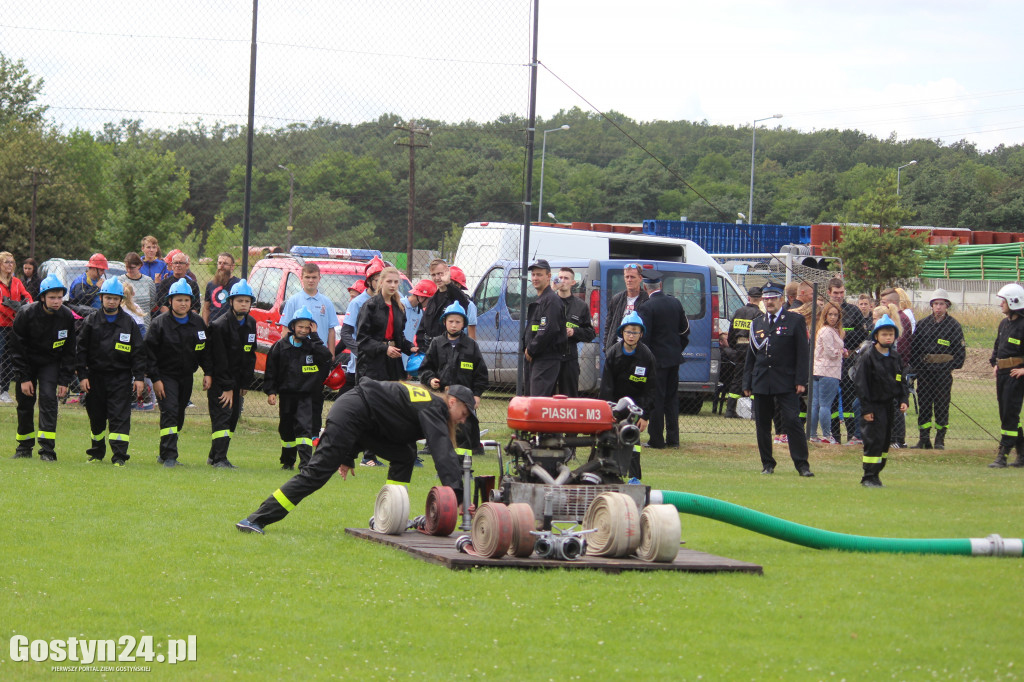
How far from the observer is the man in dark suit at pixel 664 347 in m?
15.4

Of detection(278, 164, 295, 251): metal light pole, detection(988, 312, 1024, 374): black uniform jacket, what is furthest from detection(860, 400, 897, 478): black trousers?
detection(278, 164, 295, 251): metal light pole

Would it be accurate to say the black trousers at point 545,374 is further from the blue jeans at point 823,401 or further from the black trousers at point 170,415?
the blue jeans at point 823,401

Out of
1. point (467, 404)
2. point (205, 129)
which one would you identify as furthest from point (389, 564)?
point (205, 129)

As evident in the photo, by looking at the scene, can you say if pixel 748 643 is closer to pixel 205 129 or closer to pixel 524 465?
pixel 524 465

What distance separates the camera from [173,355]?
12.2 m

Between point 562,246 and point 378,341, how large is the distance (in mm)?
10716

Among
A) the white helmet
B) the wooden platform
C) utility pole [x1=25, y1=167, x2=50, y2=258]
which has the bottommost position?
the wooden platform

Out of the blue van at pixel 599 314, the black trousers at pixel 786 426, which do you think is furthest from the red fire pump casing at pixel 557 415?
the blue van at pixel 599 314

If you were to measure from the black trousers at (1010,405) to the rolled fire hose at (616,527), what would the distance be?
9.43 metres

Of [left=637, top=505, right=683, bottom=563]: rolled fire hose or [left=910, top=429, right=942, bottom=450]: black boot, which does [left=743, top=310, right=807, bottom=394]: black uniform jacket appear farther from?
[left=637, top=505, right=683, bottom=563]: rolled fire hose

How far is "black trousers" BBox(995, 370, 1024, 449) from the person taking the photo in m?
15.1

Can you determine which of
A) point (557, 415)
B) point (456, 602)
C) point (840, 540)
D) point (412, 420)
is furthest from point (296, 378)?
point (840, 540)

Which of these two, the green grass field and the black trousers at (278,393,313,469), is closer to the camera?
the green grass field

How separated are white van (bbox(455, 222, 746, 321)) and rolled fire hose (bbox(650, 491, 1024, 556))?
14.0 m
